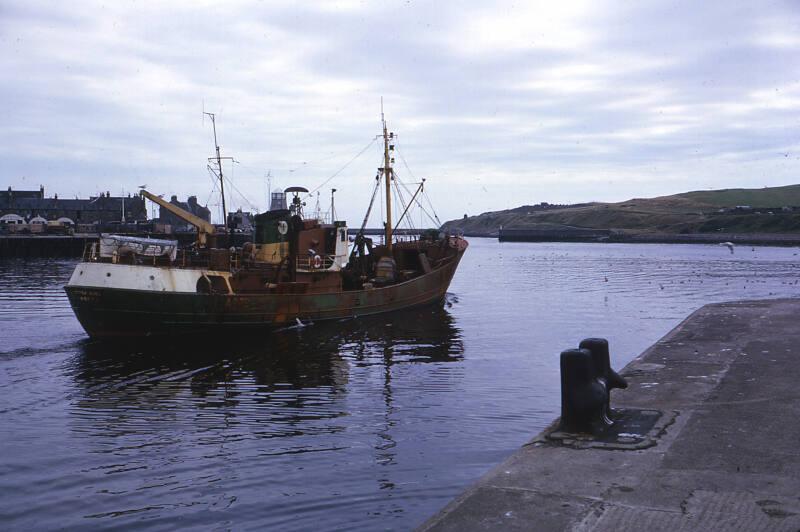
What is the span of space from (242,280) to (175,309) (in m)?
3.27

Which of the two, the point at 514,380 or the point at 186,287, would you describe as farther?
the point at 186,287

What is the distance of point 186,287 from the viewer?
25.4 meters

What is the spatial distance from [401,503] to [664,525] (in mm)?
4371

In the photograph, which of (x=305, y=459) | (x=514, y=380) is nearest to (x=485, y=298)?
(x=514, y=380)

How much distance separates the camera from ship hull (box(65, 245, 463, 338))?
2427 centimetres

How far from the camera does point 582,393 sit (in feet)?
29.8

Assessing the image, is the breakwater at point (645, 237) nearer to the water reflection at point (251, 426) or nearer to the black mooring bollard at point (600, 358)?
the water reflection at point (251, 426)

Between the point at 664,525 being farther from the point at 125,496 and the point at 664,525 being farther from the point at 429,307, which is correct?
the point at 429,307

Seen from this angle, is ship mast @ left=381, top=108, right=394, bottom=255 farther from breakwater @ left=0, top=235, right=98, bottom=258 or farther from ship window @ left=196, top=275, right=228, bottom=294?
breakwater @ left=0, top=235, right=98, bottom=258

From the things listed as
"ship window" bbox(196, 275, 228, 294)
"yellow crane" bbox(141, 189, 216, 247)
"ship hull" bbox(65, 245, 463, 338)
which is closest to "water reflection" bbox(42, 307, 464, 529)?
"ship hull" bbox(65, 245, 463, 338)

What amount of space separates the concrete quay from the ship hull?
1717 centimetres

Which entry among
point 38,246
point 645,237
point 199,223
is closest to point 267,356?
point 199,223

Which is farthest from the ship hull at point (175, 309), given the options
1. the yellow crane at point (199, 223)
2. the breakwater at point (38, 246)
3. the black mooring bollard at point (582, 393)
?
the breakwater at point (38, 246)

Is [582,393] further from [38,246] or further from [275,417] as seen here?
[38,246]
